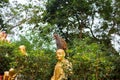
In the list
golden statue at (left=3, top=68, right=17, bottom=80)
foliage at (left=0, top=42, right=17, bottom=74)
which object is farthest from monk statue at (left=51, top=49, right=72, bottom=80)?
foliage at (left=0, top=42, right=17, bottom=74)

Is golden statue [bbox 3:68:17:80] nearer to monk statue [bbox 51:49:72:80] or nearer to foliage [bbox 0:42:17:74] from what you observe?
foliage [bbox 0:42:17:74]

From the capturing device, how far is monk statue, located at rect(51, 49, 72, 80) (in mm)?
8852

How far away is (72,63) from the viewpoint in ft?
29.8

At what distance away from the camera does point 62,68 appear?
9.22 m

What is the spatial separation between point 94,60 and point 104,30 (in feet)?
30.8

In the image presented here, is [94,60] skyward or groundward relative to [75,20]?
groundward

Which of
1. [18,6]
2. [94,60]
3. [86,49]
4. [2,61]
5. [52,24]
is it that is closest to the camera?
[94,60]

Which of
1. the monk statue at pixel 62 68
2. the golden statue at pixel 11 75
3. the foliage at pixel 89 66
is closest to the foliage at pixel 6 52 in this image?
the golden statue at pixel 11 75

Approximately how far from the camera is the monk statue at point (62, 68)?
8.85 meters

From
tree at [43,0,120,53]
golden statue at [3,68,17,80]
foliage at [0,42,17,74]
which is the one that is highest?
tree at [43,0,120,53]

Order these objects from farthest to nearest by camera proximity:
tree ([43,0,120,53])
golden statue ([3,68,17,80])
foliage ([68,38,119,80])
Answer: tree ([43,0,120,53]) < golden statue ([3,68,17,80]) < foliage ([68,38,119,80])

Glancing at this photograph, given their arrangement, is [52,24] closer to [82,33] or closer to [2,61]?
[82,33]

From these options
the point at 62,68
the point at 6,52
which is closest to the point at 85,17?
the point at 6,52

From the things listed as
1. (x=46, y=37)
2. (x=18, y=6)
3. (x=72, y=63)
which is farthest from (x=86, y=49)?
(x=18, y=6)
